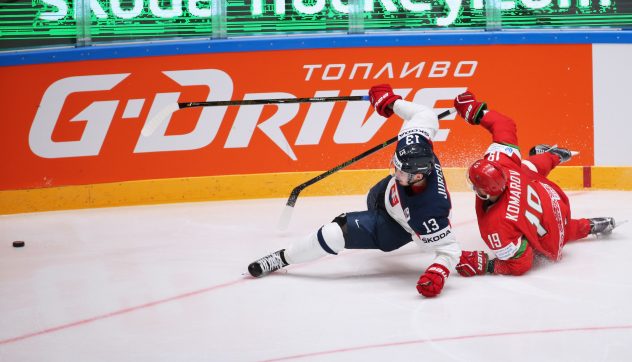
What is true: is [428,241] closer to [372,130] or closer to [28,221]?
[372,130]

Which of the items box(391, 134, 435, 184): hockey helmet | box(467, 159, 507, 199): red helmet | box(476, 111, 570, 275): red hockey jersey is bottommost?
box(476, 111, 570, 275): red hockey jersey

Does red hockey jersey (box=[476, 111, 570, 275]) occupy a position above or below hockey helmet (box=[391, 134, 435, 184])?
below

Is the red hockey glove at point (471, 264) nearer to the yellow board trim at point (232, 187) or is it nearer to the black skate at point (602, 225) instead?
the black skate at point (602, 225)

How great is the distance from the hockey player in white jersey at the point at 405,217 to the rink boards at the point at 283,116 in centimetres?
208

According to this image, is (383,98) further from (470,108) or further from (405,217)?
(405,217)

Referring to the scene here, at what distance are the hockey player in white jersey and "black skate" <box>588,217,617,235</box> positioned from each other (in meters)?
1.29

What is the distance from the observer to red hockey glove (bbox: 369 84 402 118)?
5016mm

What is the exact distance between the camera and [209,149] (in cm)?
714

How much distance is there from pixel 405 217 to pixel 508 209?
1.81ft

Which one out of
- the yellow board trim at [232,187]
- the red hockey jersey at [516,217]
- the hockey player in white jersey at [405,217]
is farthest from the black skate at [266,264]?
the yellow board trim at [232,187]

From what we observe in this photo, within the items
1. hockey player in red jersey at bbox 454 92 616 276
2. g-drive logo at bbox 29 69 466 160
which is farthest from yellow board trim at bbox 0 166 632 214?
hockey player in red jersey at bbox 454 92 616 276

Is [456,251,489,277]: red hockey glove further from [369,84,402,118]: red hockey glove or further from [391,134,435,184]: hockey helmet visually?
[369,84,402,118]: red hockey glove

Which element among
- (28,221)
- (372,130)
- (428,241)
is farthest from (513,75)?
(28,221)

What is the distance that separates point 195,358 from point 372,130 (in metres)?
3.76
